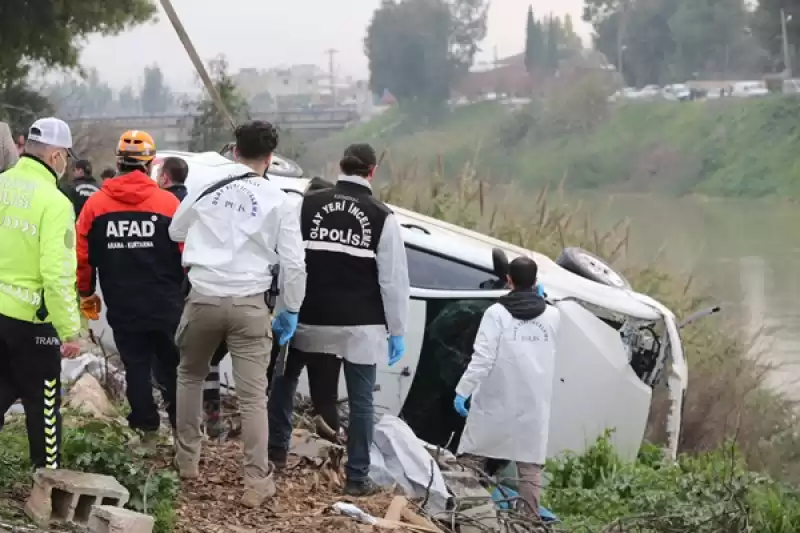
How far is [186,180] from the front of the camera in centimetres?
714

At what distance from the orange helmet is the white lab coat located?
1.89m

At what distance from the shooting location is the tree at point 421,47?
213ft

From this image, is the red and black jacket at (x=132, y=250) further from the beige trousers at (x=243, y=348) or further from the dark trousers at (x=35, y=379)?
the dark trousers at (x=35, y=379)

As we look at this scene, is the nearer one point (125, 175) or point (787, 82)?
point (125, 175)

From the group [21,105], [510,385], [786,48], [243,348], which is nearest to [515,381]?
[510,385]

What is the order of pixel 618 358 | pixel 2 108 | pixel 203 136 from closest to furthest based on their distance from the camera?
pixel 618 358 → pixel 2 108 → pixel 203 136

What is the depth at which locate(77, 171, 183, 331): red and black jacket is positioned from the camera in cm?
530

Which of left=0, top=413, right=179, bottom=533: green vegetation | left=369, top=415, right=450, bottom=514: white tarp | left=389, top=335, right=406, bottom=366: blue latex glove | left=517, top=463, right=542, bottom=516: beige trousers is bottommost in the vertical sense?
left=517, top=463, right=542, bottom=516: beige trousers

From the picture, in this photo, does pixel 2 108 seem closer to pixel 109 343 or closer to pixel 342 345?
pixel 109 343

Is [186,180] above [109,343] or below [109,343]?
above

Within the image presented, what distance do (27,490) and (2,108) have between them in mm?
14742

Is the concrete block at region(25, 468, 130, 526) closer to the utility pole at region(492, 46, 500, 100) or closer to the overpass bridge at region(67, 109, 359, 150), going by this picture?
the overpass bridge at region(67, 109, 359, 150)

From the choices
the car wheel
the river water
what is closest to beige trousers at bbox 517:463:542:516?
the car wheel

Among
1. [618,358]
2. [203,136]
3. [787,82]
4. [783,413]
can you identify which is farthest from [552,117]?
[618,358]
